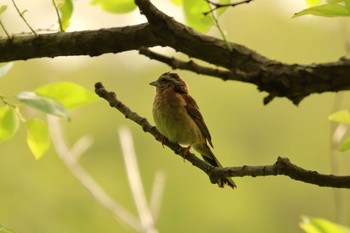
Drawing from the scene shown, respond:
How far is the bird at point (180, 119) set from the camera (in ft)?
6.60

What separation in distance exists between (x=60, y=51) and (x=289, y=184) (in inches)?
144

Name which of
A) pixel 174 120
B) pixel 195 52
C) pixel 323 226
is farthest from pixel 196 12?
pixel 174 120

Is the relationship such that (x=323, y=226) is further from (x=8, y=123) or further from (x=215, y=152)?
(x=215, y=152)

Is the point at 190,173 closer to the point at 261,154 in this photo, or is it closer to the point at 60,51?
the point at 261,154

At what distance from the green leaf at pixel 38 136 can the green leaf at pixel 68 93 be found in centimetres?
7

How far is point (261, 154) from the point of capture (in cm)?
433

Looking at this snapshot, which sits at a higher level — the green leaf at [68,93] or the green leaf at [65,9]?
the green leaf at [65,9]

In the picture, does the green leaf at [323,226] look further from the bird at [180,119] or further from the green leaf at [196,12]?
the bird at [180,119]

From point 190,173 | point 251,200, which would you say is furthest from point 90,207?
point 251,200

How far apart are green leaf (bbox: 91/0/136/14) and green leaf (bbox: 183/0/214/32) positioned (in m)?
0.14

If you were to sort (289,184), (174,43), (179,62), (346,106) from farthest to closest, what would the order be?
1. (289,184)
2. (346,106)
3. (174,43)
4. (179,62)

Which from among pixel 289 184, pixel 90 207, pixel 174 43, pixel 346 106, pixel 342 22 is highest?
pixel 346 106

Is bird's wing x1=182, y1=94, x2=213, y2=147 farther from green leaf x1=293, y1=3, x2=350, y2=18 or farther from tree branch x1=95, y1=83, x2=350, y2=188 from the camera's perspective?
green leaf x1=293, y1=3, x2=350, y2=18

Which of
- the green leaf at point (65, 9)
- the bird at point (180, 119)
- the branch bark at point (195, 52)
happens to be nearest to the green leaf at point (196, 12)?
the branch bark at point (195, 52)
